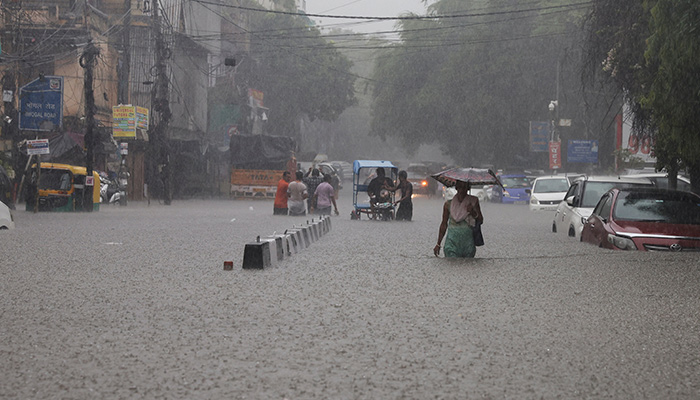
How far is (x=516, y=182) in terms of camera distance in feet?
158

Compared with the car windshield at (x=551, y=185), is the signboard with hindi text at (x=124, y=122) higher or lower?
higher

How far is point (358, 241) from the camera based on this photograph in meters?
19.6

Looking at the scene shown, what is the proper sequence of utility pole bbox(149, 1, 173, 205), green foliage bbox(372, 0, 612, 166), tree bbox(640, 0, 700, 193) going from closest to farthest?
tree bbox(640, 0, 700, 193) < utility pole bbox(149, 1, 173, 205) < green foliage bbox(372, 0, 612, 166)

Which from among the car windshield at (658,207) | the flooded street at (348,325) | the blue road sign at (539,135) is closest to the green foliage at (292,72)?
the blue road sign at (539,135)

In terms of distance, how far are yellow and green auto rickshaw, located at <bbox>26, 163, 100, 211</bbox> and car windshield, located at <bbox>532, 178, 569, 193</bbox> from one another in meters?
16.2

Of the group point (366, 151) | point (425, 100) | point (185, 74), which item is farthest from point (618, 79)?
point (366, 151)

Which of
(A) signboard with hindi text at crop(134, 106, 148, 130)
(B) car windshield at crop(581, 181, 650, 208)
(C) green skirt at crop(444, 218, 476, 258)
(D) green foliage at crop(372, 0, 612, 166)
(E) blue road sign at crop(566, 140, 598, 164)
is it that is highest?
(D) green foliage at crop(372, 0, 612, 166)

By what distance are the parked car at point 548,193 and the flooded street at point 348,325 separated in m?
18.6

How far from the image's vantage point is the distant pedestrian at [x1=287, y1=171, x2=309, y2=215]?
2930 centimetres

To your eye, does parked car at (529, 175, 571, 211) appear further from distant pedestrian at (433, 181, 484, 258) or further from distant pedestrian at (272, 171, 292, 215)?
distant pedestrian at (433, 181, 484, 258)

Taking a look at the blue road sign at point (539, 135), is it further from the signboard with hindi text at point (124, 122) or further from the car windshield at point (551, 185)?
the signboard with hindi text at point (124, 122)

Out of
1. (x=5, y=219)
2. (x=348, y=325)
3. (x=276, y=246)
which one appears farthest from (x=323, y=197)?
(x=348, y=325)

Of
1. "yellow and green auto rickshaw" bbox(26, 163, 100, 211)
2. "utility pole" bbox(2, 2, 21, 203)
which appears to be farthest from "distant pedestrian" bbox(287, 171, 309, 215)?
"utility pole" bbox(2, 2, 21, 203)

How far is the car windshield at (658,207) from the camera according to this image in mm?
16375
